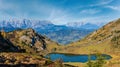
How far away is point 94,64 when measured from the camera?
130125mm

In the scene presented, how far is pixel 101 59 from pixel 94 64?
4542 millimetres

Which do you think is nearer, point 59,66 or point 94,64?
point 94,64

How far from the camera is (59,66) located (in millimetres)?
154750

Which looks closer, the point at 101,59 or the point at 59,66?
the point at 101,59

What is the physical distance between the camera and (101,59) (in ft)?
427

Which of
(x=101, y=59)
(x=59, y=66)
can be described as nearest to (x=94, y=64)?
(x=101, y=59)

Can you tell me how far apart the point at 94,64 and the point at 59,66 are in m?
31.1

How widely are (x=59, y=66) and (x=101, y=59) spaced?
33901 mm

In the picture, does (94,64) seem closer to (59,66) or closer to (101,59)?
(101,59)
